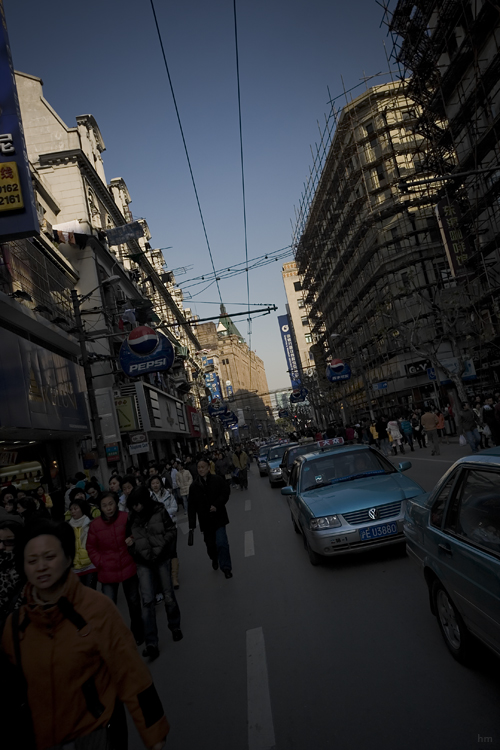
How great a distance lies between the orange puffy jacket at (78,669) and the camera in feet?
7.87

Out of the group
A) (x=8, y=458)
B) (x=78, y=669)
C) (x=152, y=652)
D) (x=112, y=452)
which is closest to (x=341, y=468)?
(x=152, y=652)

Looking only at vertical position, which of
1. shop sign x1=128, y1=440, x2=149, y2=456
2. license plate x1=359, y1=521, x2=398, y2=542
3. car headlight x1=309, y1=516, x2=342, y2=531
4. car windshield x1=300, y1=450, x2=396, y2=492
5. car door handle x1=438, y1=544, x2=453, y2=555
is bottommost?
license plate x1=359, y1=521, x2=398, y2=542

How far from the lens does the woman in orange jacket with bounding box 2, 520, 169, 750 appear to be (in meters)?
2.40

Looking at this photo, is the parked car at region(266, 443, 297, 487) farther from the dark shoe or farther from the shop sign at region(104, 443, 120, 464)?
the dark shoe

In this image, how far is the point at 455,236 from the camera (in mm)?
28750

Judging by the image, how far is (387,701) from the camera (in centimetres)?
372

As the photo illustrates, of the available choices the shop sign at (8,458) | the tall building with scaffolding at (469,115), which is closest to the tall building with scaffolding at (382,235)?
the tall building with scaffolding at (469,115)

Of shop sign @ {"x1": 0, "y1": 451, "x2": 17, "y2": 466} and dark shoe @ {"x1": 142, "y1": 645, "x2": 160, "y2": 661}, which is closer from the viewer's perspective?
dark shoe @ {"x1": 142, "y1": 645, "x2": 160, "y2": 661}

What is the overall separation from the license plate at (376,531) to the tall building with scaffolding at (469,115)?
18.9 meters

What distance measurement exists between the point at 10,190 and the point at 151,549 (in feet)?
33.5

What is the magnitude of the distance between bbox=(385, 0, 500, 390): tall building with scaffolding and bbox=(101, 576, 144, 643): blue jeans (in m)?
21.1

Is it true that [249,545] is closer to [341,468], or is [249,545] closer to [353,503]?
[341,468]

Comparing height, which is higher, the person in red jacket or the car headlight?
the person in red jacket

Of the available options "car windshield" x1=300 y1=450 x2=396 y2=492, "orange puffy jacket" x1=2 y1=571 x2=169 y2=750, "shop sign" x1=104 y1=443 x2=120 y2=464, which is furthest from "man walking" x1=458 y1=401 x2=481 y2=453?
"orange puffy jacket" x1=2 y1=571 x2=169 y2=750
